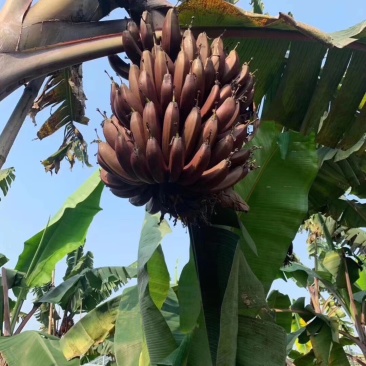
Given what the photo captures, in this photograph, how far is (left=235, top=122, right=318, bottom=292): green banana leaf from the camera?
197 centimetres

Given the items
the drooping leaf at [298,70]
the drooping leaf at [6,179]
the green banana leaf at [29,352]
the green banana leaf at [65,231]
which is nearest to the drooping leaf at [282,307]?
the green banana leaf at [65,231]

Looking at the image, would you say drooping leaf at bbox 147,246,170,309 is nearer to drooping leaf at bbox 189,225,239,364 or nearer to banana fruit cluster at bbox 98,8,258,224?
drooping leaf at bbox 189,225,239,364

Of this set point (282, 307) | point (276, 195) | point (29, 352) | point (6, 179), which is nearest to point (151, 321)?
point (276, 195)

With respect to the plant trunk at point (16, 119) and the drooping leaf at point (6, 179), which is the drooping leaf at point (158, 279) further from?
the drooping leaf at point (6, 179)

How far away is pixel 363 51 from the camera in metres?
2.00

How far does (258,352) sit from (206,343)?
0.18m

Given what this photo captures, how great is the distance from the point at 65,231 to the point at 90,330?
2.35 ft

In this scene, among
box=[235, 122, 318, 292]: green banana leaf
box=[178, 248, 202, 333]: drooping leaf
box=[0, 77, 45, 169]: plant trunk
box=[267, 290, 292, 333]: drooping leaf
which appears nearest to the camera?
box=[0, 77, 45, 169]: plant trunk

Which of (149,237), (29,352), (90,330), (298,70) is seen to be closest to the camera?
(149,237)

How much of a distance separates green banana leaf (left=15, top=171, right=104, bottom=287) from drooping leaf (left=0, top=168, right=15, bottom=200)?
34.5 inches

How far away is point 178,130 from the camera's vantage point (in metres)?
1.33

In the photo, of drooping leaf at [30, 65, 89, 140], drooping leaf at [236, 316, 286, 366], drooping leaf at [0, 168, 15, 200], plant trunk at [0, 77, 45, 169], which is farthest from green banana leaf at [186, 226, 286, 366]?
drooping leaf at [0, 168, 15, 200]

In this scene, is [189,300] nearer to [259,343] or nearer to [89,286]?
[259,343]

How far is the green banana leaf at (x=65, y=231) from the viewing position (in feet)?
10.8
